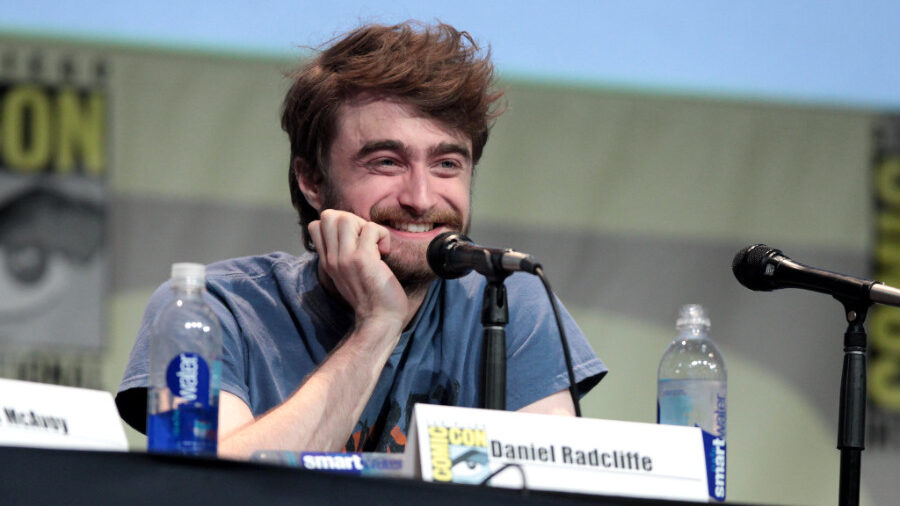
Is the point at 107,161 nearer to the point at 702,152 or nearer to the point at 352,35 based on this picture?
the point at 352,35

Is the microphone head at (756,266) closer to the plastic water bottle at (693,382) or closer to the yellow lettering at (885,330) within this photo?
the plastic water bottle at (693,382)

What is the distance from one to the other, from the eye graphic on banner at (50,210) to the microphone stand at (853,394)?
7.15 ft

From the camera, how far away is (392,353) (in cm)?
218

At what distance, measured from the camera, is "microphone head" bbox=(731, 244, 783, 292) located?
181 centimetres

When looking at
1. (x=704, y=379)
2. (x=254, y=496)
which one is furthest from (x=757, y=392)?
(x=254, y=496)

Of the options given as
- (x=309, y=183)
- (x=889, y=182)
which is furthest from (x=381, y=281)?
(x=889, y=182)

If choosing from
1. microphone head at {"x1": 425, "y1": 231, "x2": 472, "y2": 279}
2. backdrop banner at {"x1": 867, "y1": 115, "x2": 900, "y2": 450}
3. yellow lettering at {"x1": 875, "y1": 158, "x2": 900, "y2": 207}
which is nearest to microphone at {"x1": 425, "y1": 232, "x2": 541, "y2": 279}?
microphone head at {"x1": 425, "y1": 231, "x2": 472, "y2": 279}

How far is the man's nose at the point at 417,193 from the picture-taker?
7.16ft

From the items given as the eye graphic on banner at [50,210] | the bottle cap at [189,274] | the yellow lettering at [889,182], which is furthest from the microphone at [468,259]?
the yellow lettering at [889,182]

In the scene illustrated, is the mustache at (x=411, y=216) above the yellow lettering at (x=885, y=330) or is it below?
above

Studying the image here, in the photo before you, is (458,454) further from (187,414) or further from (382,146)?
(382,146)

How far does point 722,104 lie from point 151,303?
2236 mm

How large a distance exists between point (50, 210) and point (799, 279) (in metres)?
2.21

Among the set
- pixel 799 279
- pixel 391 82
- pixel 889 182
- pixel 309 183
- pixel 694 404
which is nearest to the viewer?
pixel 799 279
